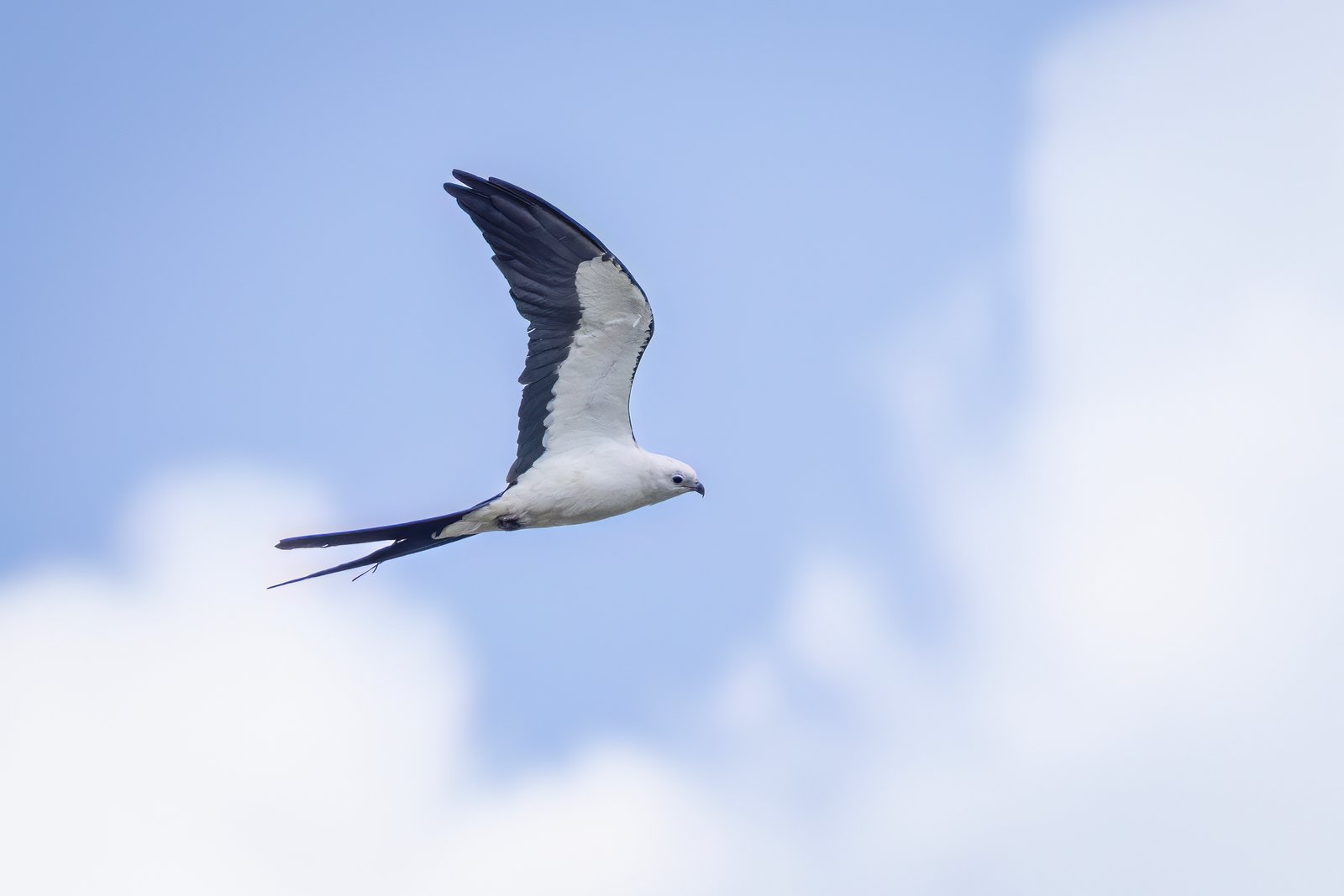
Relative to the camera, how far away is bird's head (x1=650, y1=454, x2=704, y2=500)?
9945 mm

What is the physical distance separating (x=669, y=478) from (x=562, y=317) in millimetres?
1554

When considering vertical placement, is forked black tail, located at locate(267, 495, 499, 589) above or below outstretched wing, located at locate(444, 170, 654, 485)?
below

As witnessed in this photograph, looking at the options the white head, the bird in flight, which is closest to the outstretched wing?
the bird in flight

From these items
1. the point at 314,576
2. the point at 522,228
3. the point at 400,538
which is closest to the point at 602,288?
the point at 522,228

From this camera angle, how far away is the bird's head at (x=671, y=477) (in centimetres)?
995

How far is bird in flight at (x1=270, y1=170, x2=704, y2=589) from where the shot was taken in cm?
915

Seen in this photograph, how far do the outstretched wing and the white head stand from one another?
0.39m

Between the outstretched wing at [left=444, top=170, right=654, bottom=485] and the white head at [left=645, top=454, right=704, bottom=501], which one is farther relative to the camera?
the white head at [left=645, top=454, right=704, bottom=501]

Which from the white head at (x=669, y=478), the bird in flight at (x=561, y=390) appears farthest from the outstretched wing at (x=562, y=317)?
the white head at (x=669, y=478)

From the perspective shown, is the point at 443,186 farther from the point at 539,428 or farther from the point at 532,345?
the point at 539,428

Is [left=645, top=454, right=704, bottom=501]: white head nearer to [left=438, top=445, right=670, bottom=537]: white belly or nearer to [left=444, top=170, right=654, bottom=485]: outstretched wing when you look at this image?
[left=438, top=445, right=670, bottom=537]: white belly

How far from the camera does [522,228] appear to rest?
9.20m

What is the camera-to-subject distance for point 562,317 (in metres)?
9.52

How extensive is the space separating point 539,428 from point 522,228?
1.67 m
